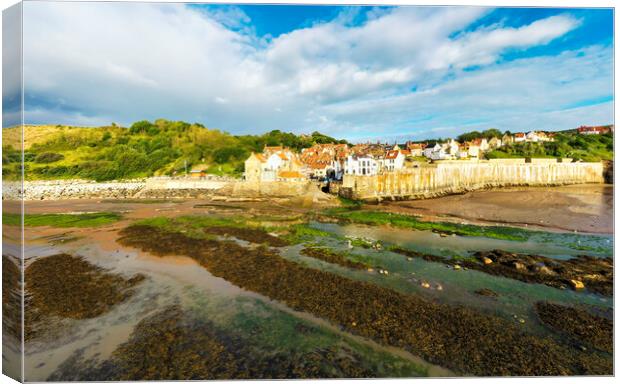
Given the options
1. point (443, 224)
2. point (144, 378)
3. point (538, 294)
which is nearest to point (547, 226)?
point (443, 224)

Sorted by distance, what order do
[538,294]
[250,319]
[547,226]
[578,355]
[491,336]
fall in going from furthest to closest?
1. [547,226]
2. [538,294]
3. [250,319]
4. [491,336]
5. [578,355]

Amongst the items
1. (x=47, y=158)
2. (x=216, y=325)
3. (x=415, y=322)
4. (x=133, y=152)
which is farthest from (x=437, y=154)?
(x=47, y=158)

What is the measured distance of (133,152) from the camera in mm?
36750

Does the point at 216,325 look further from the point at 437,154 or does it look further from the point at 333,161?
the point at 437,154

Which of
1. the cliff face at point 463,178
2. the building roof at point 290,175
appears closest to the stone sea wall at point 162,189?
the building roof at point 290,175

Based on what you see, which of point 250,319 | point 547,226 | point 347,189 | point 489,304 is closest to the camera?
point 250,319

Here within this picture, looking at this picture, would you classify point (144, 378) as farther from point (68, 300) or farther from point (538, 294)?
point (538, 294)

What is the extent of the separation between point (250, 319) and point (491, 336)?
4406 mm

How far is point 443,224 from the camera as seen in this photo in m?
13.9

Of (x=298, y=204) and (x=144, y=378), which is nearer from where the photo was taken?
(x=144, y=378)

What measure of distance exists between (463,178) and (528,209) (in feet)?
36.9

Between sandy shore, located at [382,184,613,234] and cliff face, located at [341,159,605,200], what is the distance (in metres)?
2.07

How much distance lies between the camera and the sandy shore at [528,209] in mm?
14242

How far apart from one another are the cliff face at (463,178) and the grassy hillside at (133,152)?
16783mm
